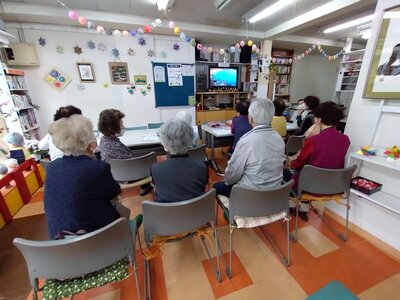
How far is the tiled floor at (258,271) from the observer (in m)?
1.36

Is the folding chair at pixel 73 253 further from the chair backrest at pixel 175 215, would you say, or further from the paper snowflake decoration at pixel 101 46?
the paper snowflake decoration at pixel 101 46

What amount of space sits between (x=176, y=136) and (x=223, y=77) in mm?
4707

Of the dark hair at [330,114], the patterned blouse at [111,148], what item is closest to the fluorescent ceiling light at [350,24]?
the dark hair at [330,114]

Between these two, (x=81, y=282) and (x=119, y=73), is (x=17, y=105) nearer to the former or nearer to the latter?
(x=119, y=73)

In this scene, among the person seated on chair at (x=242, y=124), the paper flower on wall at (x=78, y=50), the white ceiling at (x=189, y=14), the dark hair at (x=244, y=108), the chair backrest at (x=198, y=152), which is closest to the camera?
the chair backrest at (x=198, y=152)

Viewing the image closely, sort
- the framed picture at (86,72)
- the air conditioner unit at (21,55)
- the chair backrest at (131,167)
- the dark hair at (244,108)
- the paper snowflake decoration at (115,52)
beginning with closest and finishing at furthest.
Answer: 1. the chair backrest at (131,167)
2. the dark hair at (244,108)
3. the air conditioner unit at (21,55)
4. the framed picture at (86,72)
5. the paper snowflake decoration at (115,52)

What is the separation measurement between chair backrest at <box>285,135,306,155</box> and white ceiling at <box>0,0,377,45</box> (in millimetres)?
2274

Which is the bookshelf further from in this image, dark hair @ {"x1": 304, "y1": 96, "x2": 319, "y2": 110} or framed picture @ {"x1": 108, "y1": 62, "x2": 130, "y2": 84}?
dark hair @ {"x1": 304, "y1": 96, "x2": 319, "y2": 110}

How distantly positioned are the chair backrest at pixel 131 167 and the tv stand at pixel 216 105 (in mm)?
3551

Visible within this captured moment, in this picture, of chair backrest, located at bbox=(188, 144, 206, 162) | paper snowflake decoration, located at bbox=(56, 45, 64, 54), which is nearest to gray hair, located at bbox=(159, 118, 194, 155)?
chair backrest, located at bbox=(188, 144, 206, 162)

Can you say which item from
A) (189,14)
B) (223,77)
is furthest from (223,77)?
(189,14)

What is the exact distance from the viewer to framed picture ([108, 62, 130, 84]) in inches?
173

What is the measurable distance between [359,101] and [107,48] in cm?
479

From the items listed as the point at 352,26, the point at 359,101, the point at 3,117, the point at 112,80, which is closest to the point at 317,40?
the point at 352,26
